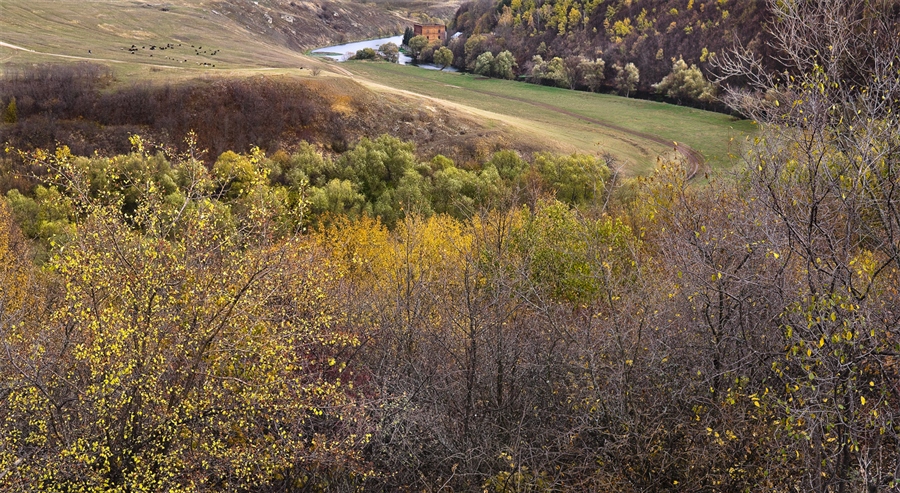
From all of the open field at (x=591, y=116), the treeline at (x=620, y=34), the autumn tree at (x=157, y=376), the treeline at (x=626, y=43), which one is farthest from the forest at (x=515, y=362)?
the treeline at (x=620, y=34)

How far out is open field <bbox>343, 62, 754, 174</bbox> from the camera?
7975 centimetres

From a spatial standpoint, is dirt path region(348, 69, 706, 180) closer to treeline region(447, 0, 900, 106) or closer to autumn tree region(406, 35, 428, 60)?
treeline region(447, 0, 900, 106)

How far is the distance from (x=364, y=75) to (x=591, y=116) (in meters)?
40.5

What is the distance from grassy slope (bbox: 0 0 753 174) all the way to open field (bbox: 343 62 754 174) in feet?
0.53

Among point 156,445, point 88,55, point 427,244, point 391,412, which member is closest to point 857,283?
point 391,412

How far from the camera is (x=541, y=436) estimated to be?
13.9 meters

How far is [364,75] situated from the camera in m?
113

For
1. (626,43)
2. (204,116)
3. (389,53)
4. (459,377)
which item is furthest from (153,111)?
(389,53)

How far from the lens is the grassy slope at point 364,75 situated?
250ft

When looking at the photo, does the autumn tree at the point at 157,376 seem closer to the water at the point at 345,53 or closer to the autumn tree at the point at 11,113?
the autumn tree at the point at 11,113

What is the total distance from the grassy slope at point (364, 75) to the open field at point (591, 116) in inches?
6.4

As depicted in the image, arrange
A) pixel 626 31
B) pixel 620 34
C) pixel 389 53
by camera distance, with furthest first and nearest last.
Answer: pixel 389 53 < pixel 620 34 < pixel 626 31

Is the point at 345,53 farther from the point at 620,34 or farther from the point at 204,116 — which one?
the point at 204,116

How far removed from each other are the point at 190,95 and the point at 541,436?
6506 centimetres
